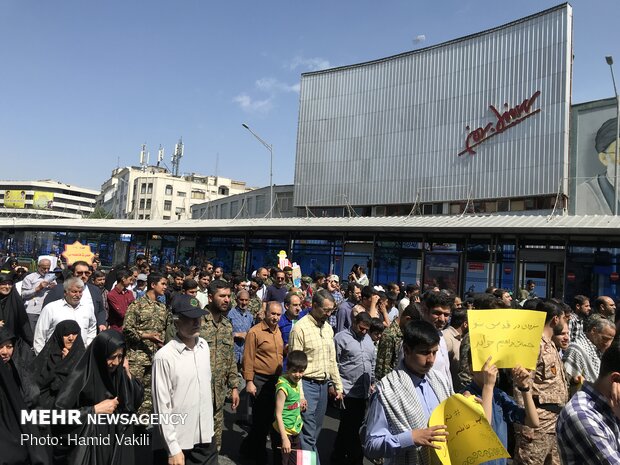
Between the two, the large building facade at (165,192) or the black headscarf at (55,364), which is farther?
the large building facade at (165,192)

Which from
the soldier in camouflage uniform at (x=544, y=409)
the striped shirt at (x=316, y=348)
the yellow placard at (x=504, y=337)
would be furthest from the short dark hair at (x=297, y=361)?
the yellow placard at (x=504, y=337)

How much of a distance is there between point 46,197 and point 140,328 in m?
139

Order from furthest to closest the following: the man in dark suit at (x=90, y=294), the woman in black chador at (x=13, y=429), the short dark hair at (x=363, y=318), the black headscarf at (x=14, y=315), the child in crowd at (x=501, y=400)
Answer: the man in dark suit at (x=90, y=294)
the black headscarf at (x=14, y=315)
the short dark hair at (x=363, y=318)
the woman in black chador at (x=13, y=429)
the child in crowd at (x=501, y=400)

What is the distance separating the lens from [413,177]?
3338cm

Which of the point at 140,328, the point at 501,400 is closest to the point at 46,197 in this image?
the point at 140,328

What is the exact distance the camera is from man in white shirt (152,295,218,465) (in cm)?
371

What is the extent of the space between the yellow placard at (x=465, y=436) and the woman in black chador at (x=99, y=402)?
213 cm

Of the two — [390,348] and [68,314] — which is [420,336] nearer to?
[390,348]

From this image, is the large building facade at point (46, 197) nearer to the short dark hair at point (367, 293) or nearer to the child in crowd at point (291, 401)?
the short dark hair at point (367, 293)

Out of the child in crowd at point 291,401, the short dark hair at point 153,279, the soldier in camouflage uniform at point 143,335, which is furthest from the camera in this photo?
the short dark hair at point 153,279

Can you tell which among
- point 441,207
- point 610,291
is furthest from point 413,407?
point 441,207

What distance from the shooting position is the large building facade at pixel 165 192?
82.6m

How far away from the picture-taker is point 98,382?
352 centimetres

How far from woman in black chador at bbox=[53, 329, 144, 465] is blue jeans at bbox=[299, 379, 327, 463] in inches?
69.4
